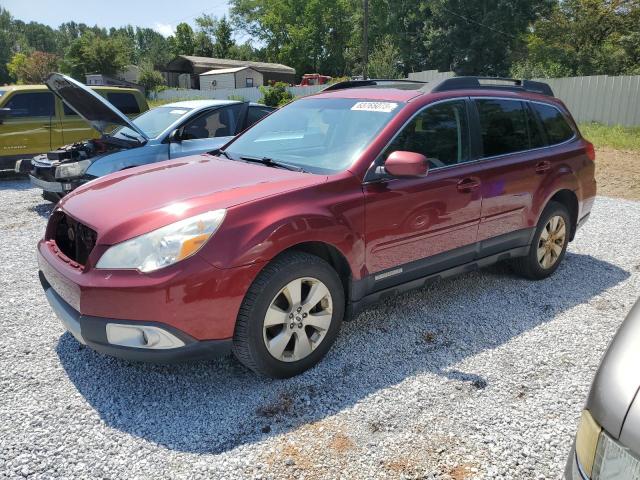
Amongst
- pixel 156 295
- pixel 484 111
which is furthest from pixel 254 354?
pixel 484 111

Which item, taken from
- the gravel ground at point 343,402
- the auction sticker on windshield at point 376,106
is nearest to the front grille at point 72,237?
the gravel ground at point 343,402

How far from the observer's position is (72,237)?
10.7ft

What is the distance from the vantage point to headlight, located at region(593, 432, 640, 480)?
137 centimetres

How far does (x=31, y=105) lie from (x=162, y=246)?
8.82m

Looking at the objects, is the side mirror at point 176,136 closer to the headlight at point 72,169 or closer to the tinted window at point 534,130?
the headlight at point 72,169

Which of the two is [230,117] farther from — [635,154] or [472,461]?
[635,154]

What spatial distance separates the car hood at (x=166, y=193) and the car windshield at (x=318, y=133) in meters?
0.24

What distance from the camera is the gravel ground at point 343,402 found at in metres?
2.54

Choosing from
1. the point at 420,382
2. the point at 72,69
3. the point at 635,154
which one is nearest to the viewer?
the point at 420,382

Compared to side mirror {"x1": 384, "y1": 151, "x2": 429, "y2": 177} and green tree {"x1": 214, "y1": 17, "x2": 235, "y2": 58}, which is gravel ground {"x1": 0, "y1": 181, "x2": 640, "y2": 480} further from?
green tree {"x1": 214, "y1": 17, "x2": 235, "y2": 58}

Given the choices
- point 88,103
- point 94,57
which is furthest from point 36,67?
point 88,103

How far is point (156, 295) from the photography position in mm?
2670

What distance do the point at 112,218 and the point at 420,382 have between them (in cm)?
208

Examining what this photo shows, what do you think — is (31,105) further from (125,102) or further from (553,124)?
(553,124)
